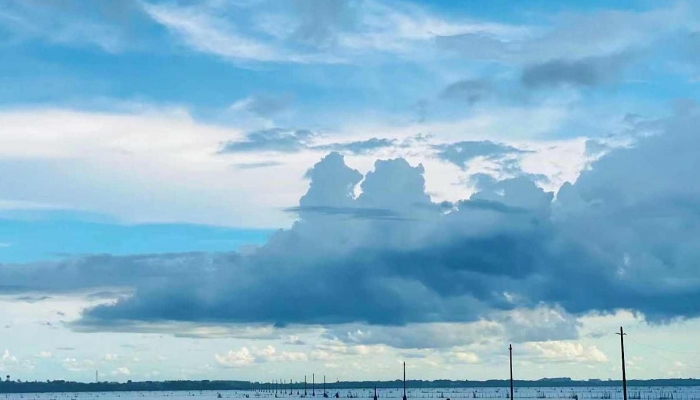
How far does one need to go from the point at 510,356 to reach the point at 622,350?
38.9 m

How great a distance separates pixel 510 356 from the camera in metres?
151

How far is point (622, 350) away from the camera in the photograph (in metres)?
113

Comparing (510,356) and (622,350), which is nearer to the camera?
(622,350)
